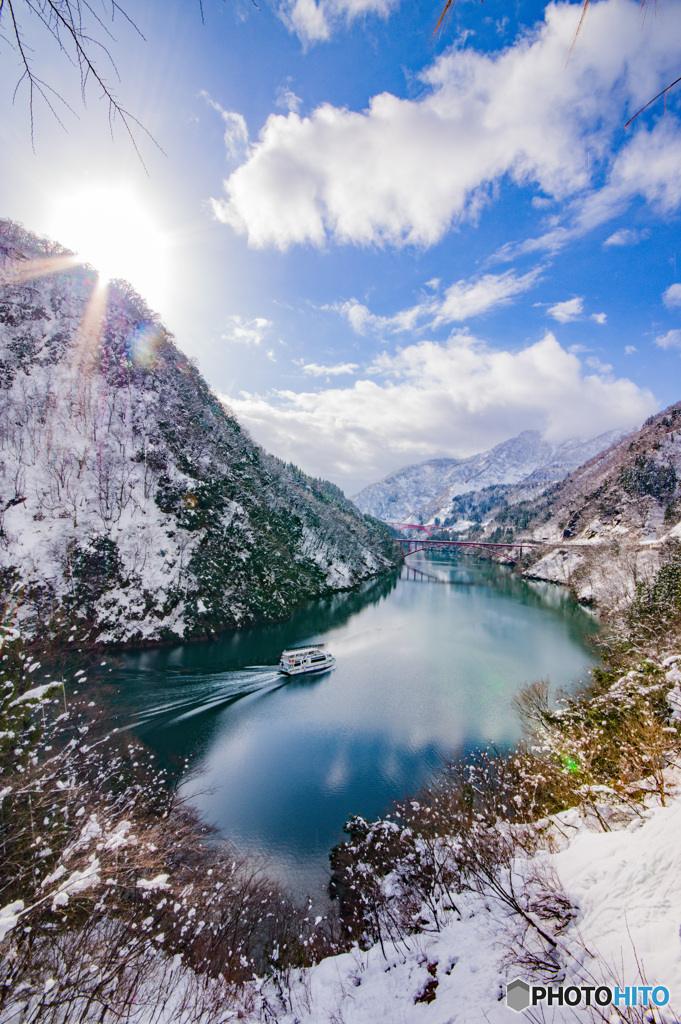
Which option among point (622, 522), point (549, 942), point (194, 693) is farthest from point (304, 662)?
point (622, 522)

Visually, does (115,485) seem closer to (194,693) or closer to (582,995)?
(194,693)

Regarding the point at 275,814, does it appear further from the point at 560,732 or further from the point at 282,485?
the point at 282,485

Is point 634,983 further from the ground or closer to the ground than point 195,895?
further from the ground

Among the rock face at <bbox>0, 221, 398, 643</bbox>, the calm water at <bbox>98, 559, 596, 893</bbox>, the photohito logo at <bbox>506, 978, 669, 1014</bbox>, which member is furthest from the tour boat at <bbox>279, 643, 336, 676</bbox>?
the photohito logo at <bbox>506, 978, 669, 1014</bbox>

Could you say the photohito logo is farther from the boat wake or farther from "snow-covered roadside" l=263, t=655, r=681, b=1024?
the boat wake

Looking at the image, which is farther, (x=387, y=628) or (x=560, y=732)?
(x=387, y=628)

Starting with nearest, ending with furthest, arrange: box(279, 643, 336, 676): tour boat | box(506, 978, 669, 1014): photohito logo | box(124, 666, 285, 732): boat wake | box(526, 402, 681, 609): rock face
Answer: box(506, 978, 669, 1014): photohito logo → box(124, 666, 285, 732): boat wake → box(279, 643, 336, 676): tour boat → box(526, 402, 681, 609): rock face

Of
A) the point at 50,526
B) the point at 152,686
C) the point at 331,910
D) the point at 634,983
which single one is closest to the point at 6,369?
the point at 50,526
